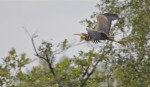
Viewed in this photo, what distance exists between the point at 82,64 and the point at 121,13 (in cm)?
373

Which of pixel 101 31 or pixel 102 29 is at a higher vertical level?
pixel 101 31

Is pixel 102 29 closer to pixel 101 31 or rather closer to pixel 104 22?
pixel 104 22

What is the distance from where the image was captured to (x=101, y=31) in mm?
19109

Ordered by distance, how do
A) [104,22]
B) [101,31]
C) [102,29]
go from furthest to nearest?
[104,22] → [102,29] → [101,31]

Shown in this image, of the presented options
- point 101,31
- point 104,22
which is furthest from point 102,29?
point 101,31

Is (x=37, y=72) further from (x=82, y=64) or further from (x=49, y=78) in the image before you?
(x=82, y=64)

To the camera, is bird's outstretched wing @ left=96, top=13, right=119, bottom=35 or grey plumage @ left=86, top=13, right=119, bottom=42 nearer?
grey plumage @ left=86, top=13, right=119, bottom=42

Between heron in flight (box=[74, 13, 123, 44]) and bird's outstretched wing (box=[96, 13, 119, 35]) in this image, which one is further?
bird's outstretched wing (box=[96, 13, 119, 35])

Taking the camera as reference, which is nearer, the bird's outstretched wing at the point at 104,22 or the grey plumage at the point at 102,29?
the grey plumage at the point at 102,29

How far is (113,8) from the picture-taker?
1033 inches

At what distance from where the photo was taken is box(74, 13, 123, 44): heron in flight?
17.8 m

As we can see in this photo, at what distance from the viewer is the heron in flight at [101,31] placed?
17.8 metres

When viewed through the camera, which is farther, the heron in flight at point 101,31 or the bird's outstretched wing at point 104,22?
the bird's outstretched wing at point 104,22

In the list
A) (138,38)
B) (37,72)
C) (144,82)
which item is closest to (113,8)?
(138,38)
